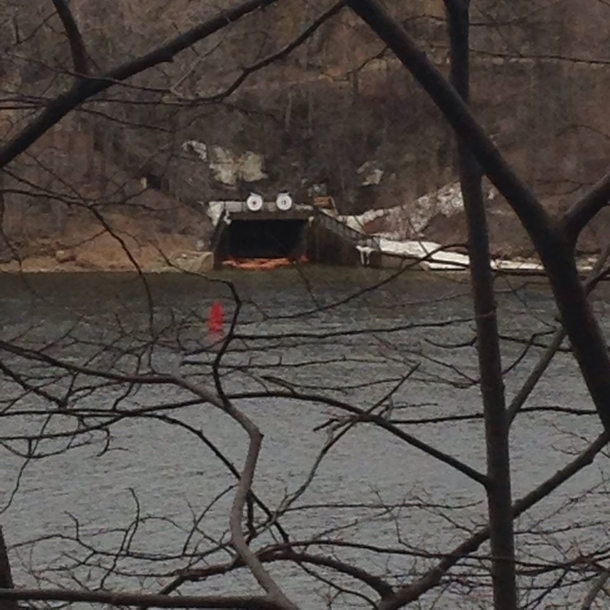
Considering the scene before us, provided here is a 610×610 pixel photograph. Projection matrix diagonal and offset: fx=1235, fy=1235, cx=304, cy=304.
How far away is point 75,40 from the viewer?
274 centimetres

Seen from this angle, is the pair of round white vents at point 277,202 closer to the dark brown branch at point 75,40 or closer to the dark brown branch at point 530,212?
the dark brown branch at point 75,40

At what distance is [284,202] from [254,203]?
27.1 inches

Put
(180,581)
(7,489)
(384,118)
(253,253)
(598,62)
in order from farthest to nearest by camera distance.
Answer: (253,253)
(7,489)
(384,118)
(598,62)
(180,581)

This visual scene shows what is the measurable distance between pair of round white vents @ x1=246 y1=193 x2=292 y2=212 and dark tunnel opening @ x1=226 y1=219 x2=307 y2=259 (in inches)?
12.2

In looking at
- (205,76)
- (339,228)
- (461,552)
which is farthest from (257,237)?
(461,552)

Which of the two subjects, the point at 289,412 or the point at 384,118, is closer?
the point at 384,118

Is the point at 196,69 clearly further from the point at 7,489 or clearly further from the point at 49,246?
the point at 49,246

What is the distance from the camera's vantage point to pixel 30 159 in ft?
11.6

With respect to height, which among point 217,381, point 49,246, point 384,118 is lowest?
point 217,381

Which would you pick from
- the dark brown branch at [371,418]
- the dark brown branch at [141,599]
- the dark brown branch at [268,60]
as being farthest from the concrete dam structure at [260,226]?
the dark brown branch at [141,599]

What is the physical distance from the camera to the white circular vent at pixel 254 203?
26.8 meters

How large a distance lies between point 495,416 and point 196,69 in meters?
1.18

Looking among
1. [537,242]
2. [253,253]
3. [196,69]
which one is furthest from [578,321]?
[253,253]

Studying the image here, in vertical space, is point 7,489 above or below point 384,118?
below
